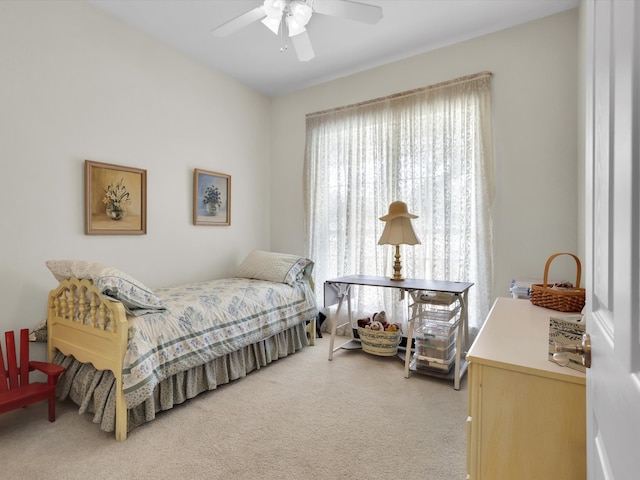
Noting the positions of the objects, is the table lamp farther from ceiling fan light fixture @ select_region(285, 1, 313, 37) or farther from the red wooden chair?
the red wooden chair

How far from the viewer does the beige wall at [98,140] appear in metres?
2.26

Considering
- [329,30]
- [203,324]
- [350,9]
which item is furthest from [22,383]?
[329,30]

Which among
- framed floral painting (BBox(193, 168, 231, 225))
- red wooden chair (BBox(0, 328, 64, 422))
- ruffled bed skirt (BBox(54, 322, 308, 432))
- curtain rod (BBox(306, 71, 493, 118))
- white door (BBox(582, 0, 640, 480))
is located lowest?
ruffled bed skirt (BBox(54, 322, 308, 432))

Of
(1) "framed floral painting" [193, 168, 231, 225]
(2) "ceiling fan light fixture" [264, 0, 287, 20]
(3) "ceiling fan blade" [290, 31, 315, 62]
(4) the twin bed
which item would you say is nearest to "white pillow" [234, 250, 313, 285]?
(4) the twin bed

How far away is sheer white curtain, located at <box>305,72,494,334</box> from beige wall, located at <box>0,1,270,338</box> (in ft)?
3.34

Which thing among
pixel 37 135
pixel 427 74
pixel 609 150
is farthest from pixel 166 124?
pixel 609 150

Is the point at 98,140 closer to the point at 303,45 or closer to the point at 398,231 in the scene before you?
the point at 303,45

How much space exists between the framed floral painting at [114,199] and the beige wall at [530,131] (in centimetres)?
278

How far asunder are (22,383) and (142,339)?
0.91 m

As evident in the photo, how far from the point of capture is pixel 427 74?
3.23 meters

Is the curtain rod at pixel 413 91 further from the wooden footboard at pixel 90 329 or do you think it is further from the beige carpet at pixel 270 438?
the wooden footboard at pixel 90 329

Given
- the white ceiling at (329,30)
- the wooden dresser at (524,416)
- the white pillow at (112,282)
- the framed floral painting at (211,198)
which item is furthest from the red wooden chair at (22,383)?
the white ceiling at (329,30)

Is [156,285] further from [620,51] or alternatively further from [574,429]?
[620,51]

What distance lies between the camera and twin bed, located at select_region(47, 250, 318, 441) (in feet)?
6.15
